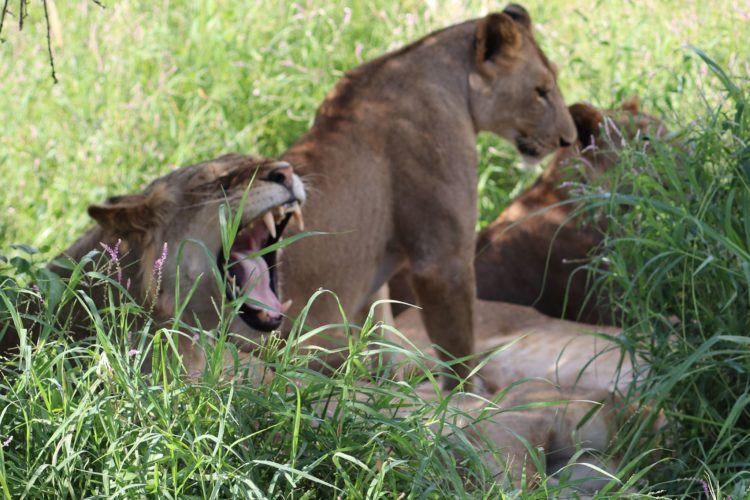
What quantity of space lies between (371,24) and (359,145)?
9.78 ft

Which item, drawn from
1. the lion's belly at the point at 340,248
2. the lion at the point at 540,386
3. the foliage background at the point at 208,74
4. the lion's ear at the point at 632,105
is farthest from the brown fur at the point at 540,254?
the lion's belly at the point at 340,248

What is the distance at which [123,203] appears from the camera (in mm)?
3699

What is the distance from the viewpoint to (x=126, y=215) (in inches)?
145

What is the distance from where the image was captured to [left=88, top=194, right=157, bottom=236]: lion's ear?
3637mm

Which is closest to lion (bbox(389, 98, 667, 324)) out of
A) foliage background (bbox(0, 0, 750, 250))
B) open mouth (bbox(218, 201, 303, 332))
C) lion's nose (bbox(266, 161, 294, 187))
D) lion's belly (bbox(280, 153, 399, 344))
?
foliage background (bbox(0, 0, 750, 250))

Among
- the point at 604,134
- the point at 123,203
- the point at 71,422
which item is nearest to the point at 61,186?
the point at 123,203

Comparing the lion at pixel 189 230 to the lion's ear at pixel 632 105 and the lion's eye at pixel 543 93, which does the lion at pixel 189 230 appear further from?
the lion's ear at pixel 632 105

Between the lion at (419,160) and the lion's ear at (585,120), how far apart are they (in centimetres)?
11

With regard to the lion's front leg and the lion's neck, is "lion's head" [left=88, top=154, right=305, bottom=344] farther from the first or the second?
the lion's front leg

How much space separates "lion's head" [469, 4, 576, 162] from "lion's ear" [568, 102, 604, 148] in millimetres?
92

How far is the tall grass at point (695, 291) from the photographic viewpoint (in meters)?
3.44

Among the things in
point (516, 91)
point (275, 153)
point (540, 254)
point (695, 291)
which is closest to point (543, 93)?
point (516, 91)

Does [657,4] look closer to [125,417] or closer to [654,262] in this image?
[654,262]

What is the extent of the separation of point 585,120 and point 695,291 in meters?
1.77
